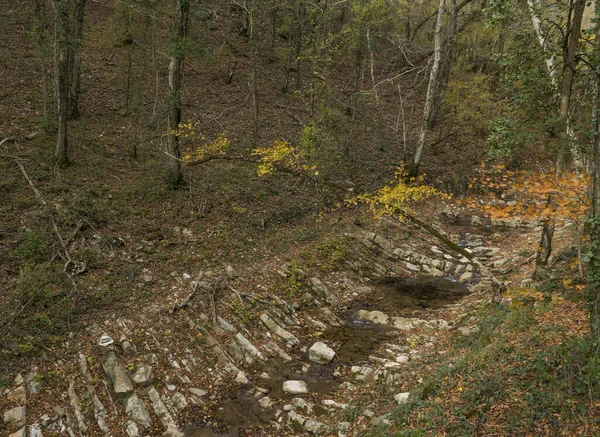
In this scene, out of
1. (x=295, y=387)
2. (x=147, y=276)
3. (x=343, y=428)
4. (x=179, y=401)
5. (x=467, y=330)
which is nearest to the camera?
(x=343, y=428)

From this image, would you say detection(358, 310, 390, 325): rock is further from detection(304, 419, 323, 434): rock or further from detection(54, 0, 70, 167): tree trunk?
detection(54, 0, 70, 167): tree trunk

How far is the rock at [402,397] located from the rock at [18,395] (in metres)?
7.10

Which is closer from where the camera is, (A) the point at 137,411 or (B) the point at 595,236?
(B) the point at 595,236

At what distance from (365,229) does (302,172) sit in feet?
12.4

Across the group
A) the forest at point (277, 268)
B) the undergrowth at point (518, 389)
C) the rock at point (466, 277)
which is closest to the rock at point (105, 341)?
the forest at point (277, 268)

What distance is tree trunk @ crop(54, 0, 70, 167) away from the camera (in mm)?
12594

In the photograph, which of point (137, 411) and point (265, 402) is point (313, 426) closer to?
point (265, 402)

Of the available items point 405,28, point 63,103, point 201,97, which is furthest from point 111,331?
point 405,28

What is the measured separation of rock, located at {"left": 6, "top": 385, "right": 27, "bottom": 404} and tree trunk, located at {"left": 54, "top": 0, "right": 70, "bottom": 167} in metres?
9.05

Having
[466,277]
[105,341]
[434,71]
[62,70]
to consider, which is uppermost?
[434,71]

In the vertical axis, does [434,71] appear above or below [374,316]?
above

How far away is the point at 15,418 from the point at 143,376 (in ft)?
7.13

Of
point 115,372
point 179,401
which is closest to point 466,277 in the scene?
point 179,401

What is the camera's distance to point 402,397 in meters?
7.27
